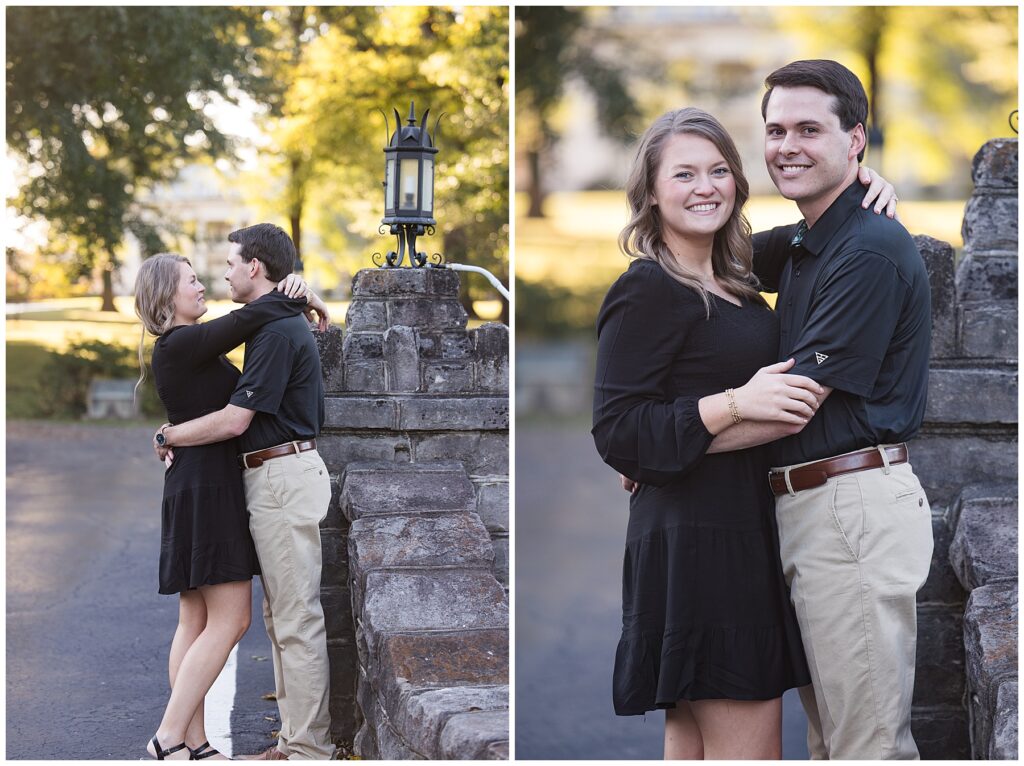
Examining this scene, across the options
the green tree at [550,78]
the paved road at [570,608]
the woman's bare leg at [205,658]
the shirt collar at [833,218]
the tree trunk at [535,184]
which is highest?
the green tree at [550,78]

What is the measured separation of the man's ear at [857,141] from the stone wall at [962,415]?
931 millimetres

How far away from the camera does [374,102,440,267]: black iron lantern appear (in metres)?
4.58

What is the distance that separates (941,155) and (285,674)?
9582mm

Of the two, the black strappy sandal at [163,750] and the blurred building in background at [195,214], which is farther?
the blurred building in background at [195,214]

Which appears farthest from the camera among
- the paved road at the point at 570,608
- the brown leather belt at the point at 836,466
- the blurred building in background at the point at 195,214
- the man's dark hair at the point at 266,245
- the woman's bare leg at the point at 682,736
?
the blurred building in background at the point at 195,214

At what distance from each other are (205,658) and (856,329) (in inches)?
91.5

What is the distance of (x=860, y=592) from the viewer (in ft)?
8.79

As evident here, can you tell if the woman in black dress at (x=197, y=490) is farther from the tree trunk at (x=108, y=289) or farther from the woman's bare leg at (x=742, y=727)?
the tree trunk at (x=108, y=289)

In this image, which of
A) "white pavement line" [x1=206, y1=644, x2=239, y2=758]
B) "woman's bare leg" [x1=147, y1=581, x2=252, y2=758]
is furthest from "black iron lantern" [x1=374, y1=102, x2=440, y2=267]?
"white pavement line" [x1=206, y1=644, x2=239, y2=758]

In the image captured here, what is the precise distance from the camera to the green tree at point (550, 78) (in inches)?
266

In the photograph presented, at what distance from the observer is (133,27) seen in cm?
1136

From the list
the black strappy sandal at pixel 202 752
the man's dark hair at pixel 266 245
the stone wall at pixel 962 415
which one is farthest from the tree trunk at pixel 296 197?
the stone wall at pixel 962 415

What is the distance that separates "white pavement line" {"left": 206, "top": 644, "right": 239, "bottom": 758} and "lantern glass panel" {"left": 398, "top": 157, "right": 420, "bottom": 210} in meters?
1.84

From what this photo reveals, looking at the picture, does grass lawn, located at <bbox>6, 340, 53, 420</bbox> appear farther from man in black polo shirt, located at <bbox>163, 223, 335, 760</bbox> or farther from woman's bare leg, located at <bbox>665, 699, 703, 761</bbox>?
woman's bare leg, located at <bbox>665, 699, 703, 761</bbox>
